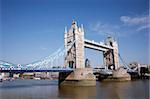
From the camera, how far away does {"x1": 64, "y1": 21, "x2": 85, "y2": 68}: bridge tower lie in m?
24.6

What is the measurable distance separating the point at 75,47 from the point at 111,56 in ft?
45.6

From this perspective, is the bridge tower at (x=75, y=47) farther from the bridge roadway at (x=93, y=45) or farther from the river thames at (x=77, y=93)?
the river thames at (x=77, y=93)

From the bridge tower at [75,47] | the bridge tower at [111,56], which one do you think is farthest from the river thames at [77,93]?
the bridge tower at [111,56]

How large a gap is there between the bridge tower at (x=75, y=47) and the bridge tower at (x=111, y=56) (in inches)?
501

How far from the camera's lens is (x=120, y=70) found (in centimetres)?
3084

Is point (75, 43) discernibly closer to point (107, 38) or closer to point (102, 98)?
point (102, 98)

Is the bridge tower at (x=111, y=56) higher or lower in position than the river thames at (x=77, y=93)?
higher

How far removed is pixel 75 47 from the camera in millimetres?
24781

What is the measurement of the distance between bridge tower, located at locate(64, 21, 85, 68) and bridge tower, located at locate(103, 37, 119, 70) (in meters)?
12.7

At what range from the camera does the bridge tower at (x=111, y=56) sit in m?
37.2

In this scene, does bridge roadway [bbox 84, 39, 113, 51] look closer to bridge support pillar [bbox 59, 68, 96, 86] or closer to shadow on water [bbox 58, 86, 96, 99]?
bridge support pillar [bbox 59, 68, 96, 86]

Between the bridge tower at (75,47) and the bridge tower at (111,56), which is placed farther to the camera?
the bridge tower at (111,56)

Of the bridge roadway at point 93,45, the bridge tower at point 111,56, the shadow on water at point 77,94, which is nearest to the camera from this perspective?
the shadow on water at point 77,94

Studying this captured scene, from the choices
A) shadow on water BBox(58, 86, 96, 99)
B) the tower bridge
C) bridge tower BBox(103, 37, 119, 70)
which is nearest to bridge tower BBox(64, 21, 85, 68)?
the tower bridge
